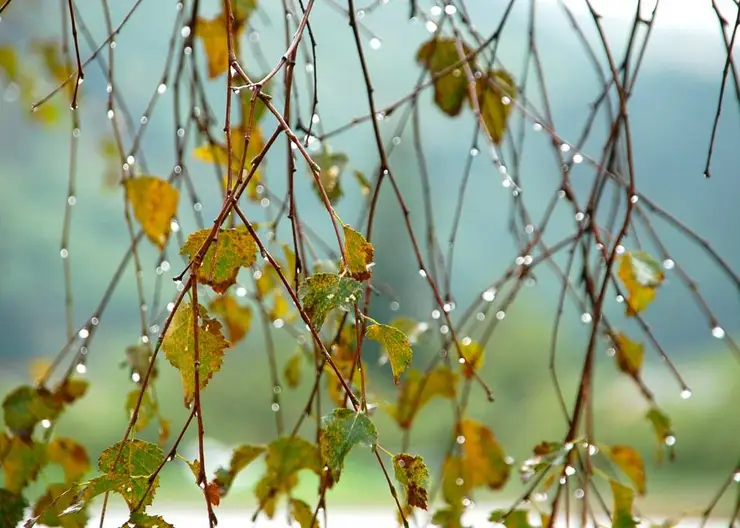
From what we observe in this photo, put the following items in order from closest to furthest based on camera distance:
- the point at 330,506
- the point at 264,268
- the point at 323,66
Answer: the point at 264,268 < the point at 323,66 < the point at 330,506

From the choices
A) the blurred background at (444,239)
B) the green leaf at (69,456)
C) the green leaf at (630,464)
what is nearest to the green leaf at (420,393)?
the green leaf at (630,464)

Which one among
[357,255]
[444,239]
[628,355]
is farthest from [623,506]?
[444,239]

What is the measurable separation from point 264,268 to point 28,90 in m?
0.50

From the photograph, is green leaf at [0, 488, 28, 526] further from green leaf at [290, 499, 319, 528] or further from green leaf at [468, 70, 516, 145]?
green leaf at [468, 70, 516, 145]

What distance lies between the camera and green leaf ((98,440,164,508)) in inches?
13.3

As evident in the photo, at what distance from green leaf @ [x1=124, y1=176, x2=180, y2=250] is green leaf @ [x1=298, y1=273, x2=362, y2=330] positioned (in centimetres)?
Result: 25

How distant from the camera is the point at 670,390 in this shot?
259 centimetres

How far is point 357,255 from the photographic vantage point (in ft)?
1.17

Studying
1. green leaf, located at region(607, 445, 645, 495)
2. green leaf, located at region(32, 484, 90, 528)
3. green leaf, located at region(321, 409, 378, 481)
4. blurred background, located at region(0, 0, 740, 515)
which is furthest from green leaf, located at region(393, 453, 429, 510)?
blurred background, located at region(0, 0, 740, 515)

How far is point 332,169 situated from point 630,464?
327 mm

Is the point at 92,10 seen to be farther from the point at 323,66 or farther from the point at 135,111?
the point at 323,66

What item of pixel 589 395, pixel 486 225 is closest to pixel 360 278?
pixel 589 395

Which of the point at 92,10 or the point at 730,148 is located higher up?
the point at 92,10

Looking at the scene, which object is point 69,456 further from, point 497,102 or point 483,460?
point 497,102
